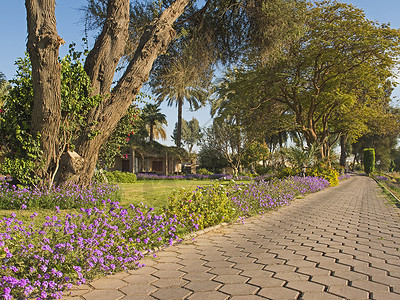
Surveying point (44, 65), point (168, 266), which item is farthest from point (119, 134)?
point (168, 266)

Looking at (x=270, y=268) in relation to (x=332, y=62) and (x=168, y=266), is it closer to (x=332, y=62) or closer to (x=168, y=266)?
(x=168, y=266)

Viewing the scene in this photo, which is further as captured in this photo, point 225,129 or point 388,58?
point 225,129

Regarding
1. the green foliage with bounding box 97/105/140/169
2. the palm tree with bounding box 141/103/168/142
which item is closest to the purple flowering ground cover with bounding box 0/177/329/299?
the green foliage with bounding box 97/105/140/169

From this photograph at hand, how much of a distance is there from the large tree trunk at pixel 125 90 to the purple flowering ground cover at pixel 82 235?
3.85 ft

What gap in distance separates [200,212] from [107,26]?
4.42 m

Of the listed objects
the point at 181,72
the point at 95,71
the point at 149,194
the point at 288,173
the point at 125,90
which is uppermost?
the point at 181,72

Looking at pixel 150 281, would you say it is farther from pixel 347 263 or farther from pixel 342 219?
pixel 342 219

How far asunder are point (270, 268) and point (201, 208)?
2.38 metres

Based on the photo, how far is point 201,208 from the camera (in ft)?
18.2

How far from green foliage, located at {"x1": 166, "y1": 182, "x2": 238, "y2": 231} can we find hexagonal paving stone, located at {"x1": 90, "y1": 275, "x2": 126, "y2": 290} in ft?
6.21

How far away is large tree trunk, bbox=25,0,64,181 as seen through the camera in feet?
16.5

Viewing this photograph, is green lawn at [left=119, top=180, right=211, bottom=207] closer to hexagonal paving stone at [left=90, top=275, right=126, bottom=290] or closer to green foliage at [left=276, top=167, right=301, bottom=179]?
hexagonal paving stone at [left=90, top=275, right=126, bottom=290]

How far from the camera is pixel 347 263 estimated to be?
137 inches

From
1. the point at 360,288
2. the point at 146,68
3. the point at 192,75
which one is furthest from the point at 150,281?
the point at 192,75
